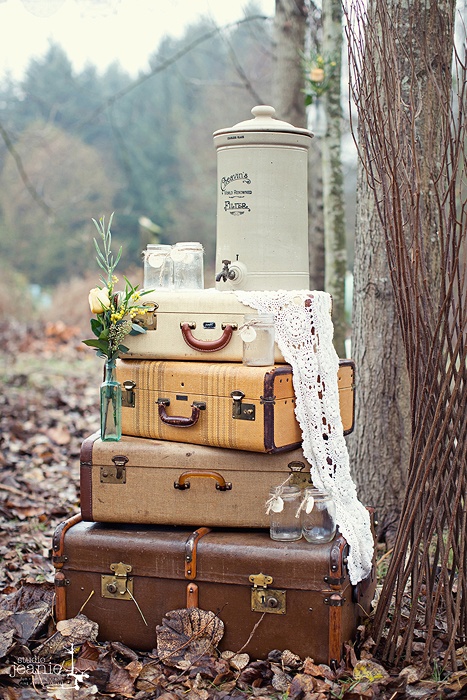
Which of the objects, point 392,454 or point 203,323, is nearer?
point 203,323

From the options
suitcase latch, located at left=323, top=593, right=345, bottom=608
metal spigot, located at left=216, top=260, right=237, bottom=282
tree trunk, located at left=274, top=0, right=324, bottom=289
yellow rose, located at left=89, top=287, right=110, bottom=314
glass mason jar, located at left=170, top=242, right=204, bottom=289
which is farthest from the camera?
tree trunk, located at left=274, top=0, right=324, bottom=289

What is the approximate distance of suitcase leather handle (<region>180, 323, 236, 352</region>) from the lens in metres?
2.97

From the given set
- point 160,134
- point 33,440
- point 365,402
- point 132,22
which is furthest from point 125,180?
point 365,402

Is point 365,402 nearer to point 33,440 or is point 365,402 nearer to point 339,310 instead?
point 339,310

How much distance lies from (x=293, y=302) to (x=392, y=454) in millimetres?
1260

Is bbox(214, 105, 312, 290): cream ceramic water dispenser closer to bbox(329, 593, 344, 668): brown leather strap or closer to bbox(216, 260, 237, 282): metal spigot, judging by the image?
bbox(216, 260, 237, 282): metal spigot

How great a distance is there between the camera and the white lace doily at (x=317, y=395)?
9.61 ft

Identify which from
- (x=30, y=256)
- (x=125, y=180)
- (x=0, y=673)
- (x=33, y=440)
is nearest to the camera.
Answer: (x=0, y=673)

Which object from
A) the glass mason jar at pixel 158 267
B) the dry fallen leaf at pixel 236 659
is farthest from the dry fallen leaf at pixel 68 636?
the glass mason jar at pixel 158 267

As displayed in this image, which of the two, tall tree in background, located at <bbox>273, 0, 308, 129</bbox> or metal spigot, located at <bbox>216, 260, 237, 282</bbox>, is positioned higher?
tall tree in background, located at <bbox>273, 0, 308, 129</bbox>

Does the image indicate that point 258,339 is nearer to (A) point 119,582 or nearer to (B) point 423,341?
(B) point 423,341

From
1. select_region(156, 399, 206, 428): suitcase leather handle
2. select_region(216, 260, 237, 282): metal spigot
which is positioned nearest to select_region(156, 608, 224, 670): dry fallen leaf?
select_region(156, 399, 206, 428): suitcase leather handle

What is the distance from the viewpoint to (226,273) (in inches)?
125

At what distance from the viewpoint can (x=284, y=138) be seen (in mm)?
3178
